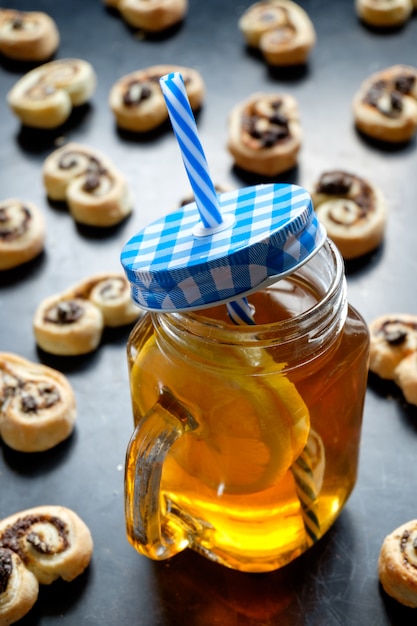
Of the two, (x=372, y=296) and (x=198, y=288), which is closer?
(x=198, y=288)

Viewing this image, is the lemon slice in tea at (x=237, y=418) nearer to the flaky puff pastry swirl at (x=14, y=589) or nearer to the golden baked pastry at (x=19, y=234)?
the flaky puff pastry swirl at (x=14, y=589)

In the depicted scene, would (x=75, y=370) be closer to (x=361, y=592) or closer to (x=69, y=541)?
(x=69, y=541)

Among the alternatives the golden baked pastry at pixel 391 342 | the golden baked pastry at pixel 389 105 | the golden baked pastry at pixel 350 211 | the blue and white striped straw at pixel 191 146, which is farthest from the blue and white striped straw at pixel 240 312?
the golden baked pastry at pixel 389 105

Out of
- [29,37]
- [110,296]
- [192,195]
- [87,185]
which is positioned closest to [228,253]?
[110,296]

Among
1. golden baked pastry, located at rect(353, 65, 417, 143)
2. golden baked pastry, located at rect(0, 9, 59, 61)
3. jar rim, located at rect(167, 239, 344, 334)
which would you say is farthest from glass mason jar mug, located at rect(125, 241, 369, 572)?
golden baked pastry, located at rect(0, 9, 59, 61)

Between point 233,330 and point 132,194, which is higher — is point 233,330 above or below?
above

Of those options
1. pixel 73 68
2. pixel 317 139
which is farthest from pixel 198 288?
pixel 73 68
